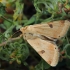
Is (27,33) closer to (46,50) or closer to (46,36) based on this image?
(46,36)

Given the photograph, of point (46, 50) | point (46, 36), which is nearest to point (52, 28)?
point (46, 36)

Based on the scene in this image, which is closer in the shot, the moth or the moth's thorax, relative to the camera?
the moth

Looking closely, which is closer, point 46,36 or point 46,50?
point 46,50

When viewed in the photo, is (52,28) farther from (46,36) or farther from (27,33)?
(27,33)

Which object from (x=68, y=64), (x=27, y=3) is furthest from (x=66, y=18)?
(x=27, y=3)

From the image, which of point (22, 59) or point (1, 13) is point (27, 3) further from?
point (22, 59)

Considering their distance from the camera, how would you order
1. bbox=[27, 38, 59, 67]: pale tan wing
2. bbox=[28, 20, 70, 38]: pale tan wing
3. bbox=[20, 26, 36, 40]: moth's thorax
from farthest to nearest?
1. bbox=[20, 26, 36, 40]: moth's thorax
2. bbox=[28, 20, 70, 38]: pale tan wing
3. bbox=[27, 38, 59, 67]: pale tan wing

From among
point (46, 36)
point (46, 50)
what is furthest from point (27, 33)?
point (46, 50)
